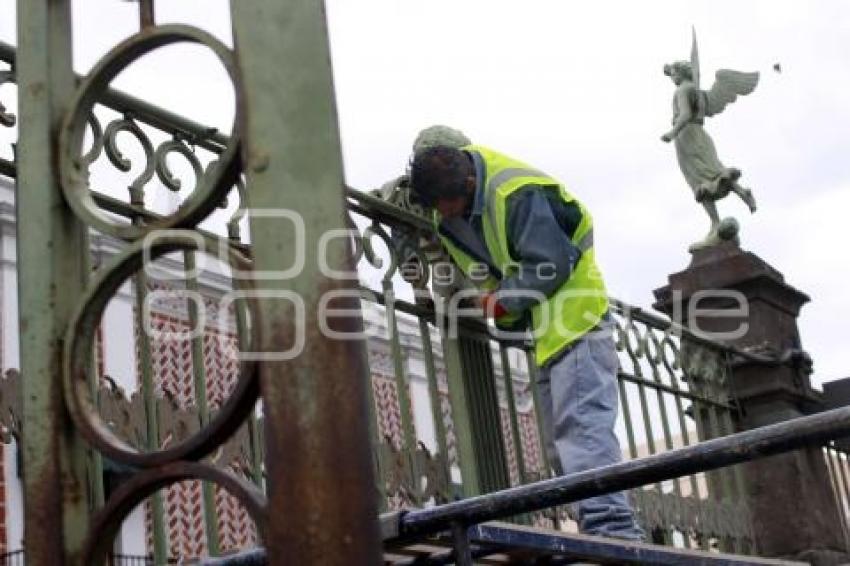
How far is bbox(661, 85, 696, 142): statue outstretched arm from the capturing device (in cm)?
890

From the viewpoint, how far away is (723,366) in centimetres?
788

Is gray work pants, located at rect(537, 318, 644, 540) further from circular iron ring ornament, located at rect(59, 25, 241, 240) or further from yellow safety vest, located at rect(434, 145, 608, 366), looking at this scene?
circular iron ring ornament, located at rect(59, 25, 241, 240)

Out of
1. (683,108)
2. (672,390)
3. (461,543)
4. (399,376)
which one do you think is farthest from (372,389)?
(683,108)

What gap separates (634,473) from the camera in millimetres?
2203

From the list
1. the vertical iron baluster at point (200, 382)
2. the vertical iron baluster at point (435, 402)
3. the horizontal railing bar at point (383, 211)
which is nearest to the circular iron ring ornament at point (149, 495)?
the vertical iron baluster at point (200, 382)

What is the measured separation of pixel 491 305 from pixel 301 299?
3391mm

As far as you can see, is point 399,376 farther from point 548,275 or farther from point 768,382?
point 768,382

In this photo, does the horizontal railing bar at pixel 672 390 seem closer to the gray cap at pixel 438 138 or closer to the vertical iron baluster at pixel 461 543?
the gray cap at pixel 438 138

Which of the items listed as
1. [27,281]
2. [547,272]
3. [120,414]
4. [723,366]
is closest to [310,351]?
[27,281]

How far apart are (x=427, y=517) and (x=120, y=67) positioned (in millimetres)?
1079

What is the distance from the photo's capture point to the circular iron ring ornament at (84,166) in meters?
1.65

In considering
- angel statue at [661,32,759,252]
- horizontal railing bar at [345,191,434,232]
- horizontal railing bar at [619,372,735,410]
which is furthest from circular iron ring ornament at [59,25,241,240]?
angel statue at [661,32,759,252]

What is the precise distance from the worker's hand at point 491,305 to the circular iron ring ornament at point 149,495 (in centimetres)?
329

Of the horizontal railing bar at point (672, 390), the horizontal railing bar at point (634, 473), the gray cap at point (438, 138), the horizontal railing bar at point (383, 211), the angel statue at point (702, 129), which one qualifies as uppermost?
the angel statue at point (702, 129)
